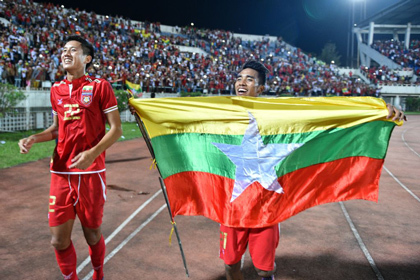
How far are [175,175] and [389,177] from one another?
28.4ft

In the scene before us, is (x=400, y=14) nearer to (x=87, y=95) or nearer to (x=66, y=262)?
(x=87, y=95)

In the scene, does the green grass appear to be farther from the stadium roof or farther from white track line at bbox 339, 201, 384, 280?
the stadium roof

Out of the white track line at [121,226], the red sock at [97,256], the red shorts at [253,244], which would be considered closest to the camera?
the red shorts at [253,244]

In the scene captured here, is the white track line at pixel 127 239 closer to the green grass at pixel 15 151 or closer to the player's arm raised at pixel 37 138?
the player's arm raised at pixel 37 138

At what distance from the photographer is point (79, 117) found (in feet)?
10.6

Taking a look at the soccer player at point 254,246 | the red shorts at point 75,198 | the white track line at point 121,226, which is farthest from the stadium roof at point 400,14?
the red shorts at point 75,198

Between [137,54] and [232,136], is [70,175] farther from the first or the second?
[137,54]

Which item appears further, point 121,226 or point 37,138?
point 121,226

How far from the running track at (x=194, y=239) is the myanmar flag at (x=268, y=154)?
4.48ft

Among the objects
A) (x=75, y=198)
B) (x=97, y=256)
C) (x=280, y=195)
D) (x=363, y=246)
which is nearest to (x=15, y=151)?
(x=97, y=256)

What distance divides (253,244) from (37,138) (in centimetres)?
230

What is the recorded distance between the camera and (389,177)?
1009 cm

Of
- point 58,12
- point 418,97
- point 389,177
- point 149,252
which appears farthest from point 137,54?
point 418,97

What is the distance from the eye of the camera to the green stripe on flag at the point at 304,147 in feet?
10.7
